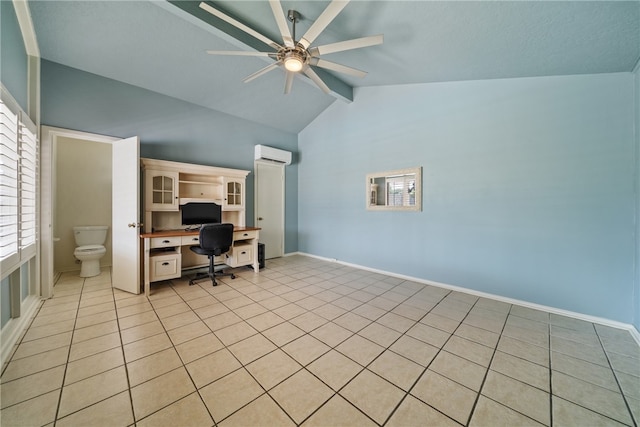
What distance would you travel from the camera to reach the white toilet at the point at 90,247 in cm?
352

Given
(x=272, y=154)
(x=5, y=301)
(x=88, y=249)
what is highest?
(x=272, y=154)

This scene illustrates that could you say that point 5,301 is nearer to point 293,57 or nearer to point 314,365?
point 314,365

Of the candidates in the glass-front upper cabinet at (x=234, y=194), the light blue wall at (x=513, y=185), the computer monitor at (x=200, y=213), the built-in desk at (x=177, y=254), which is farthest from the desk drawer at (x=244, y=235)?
the light blue wall at (x=513, y=185)

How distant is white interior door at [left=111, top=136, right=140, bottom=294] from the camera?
2932 mm

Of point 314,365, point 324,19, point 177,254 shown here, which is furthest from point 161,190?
point 314,365

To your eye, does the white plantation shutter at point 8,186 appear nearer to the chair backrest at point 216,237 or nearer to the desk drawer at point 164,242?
the desk drawer at point 164,242

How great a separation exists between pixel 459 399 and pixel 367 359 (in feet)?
1.96

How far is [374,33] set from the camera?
2.44 m

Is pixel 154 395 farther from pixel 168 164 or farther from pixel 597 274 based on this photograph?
pixel 597 274

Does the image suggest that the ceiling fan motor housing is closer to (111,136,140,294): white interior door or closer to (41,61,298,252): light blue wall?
(111,136,140,294): white interior door

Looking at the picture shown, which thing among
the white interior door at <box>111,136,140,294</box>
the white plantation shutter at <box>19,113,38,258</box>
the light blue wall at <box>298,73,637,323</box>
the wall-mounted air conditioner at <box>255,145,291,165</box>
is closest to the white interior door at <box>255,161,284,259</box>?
the wall-mounted air conditioner at <box>255,145,291,165</box>

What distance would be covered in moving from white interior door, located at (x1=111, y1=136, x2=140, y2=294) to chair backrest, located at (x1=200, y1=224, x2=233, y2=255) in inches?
30.1

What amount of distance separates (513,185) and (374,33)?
2.33 metres

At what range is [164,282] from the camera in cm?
344
